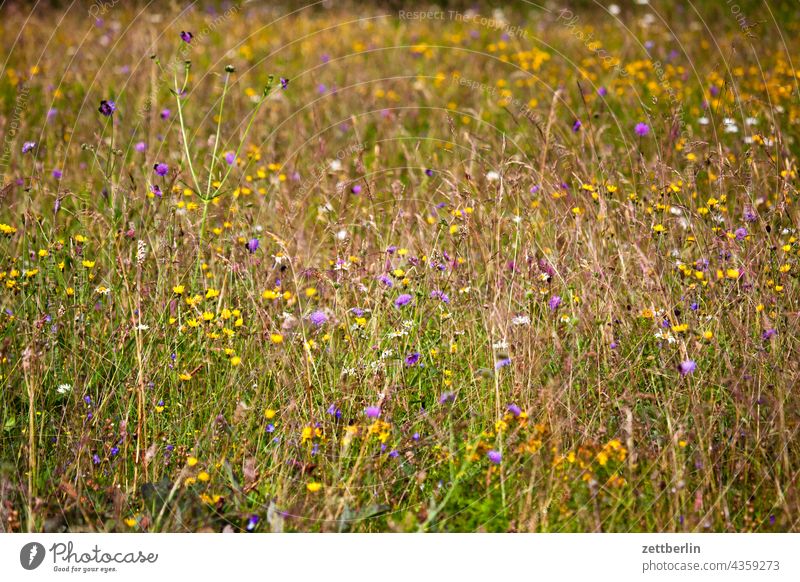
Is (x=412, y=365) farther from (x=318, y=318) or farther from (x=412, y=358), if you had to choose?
(x=318, y=318)

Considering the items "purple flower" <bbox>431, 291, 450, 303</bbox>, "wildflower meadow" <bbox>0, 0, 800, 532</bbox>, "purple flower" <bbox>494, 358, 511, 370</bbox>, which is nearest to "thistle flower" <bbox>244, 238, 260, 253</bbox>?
"wildflower meadow" <bbox>0, 0, 800, 532</bbox>

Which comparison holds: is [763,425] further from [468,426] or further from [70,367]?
[70,367]

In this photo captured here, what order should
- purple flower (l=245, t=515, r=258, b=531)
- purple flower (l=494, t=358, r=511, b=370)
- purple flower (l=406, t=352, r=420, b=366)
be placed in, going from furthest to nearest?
purple flower (l=406, t=352, r=420, b=366)
purple flower (l=494, t=358, r=511, b=370)
purple flower (l=245, t=515, r=258, b=531)

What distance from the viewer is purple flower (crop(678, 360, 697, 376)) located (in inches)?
93.3

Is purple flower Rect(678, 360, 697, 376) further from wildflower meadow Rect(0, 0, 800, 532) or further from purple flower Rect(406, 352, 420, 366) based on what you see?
purple flower Rect(406, 352, 420, 366)

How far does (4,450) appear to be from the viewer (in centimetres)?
257

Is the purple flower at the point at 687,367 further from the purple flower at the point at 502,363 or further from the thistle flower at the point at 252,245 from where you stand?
the thistle flower at the point at 252,245

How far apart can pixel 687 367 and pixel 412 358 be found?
35.0 inches

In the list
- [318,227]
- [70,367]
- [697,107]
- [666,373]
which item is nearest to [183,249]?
[70,367]
